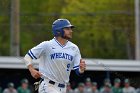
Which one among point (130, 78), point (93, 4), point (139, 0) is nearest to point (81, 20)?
point (93, 4)

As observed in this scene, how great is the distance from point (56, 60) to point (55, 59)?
0.9 inches

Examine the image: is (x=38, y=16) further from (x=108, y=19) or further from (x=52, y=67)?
(x=52, y=67)

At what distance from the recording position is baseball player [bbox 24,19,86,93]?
1038 cm

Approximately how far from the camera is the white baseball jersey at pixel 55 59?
10.4m

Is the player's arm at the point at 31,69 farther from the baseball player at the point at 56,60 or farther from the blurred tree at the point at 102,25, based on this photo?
the blurred tree at the point at 102,25

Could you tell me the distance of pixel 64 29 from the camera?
10.5m

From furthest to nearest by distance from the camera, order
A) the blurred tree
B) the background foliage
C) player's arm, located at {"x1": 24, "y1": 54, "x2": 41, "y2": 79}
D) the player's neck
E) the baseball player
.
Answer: the blurred tree → the background foliage → the player's neck → the baseball player → player's arm, located at {"x1": 24, "y1": 54, "x2": 41, "y2": 79}

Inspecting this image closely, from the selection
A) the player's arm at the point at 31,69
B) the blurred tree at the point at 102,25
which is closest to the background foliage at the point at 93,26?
the blurred tree at the point at 102,25

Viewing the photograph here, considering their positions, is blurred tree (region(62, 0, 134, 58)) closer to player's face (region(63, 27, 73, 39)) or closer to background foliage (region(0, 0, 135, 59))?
background foliage (region(0, 0, 135, 59))

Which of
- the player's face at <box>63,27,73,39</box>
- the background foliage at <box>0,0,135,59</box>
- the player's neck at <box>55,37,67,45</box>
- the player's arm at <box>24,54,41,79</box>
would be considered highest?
the player's face at <box>63,27,73,39</box>

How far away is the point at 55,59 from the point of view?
10.4m

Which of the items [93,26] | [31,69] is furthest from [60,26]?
[93,26]

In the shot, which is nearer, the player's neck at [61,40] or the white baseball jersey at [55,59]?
the white baseball jersey at [55,59]

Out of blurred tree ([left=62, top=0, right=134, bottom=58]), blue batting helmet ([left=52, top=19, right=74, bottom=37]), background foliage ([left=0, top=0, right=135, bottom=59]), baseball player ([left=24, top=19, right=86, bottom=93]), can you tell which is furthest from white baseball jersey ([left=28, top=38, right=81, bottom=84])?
blurred tree ([left=62, top=0, right=134, bottom=58])
